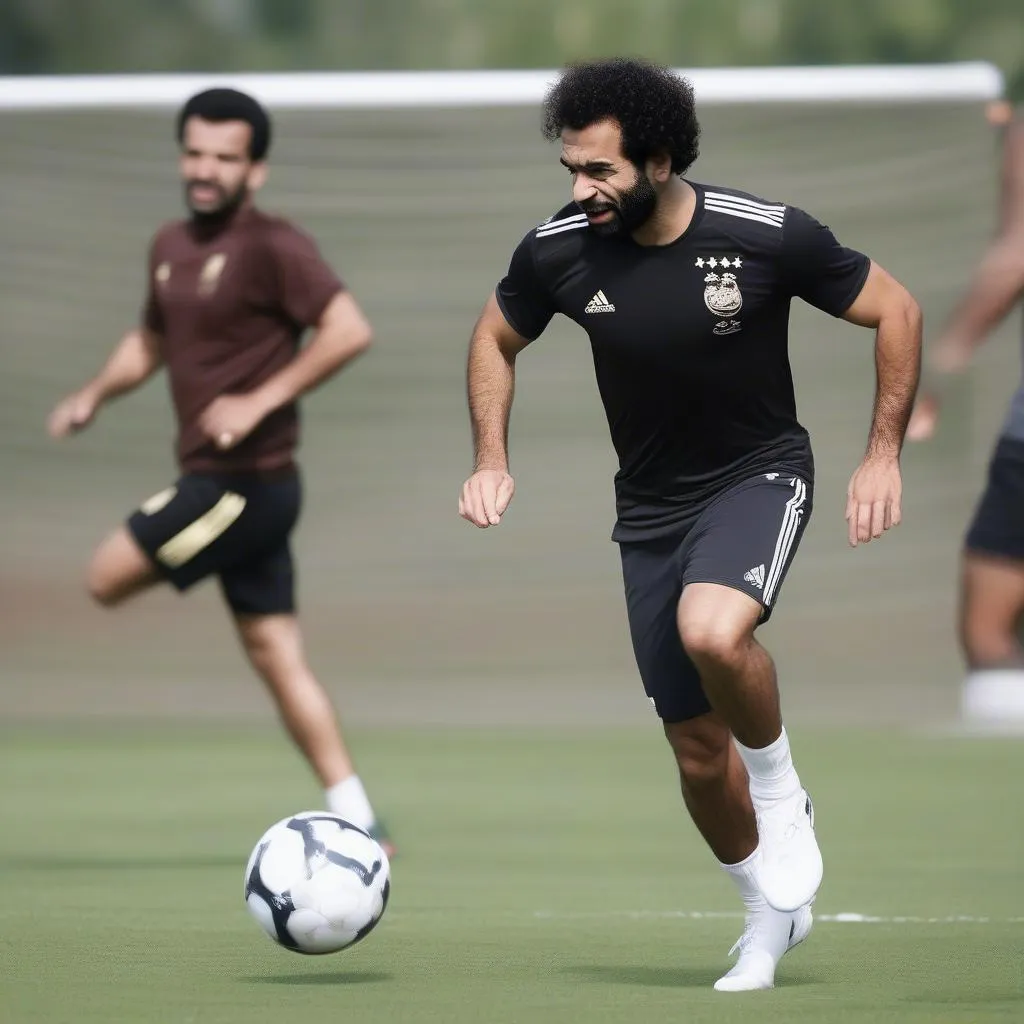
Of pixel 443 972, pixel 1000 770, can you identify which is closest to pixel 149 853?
pixel 443 972

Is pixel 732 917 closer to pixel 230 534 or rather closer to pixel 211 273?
pixel 230 534

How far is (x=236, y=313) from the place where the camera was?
25.8 ft

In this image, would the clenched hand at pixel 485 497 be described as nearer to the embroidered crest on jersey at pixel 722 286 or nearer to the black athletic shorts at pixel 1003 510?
the embroidered crest on jersey at pixel 722 286

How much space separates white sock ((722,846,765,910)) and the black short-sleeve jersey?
758mm

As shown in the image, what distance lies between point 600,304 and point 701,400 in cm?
31

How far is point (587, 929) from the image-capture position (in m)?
6.28

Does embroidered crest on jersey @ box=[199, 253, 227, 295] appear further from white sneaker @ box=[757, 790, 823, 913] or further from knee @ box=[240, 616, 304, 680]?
white sneaker @ box=[757, 790, 823, 913]

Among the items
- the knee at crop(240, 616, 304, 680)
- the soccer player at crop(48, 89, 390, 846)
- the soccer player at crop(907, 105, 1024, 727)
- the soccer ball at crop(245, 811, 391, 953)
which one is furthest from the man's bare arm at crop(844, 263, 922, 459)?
the knee at crop(240, 616, 304, 680)

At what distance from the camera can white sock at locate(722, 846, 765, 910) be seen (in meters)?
5.43

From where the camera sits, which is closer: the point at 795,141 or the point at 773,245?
the point at 773,245

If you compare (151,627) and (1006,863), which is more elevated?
(1006,863)

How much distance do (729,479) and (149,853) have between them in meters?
3.02

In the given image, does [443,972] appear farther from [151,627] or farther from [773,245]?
[151,627]

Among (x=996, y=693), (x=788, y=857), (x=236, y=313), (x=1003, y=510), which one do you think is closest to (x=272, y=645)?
(x=236, y=313)
